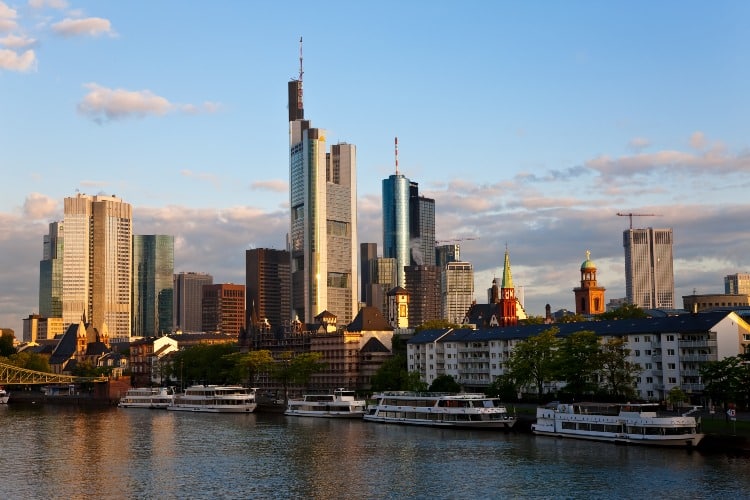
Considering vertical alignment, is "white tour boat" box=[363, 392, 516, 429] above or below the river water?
above

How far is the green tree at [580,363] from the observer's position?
517ft

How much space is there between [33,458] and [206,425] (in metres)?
50.8

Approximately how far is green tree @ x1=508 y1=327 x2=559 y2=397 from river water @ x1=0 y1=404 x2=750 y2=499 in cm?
2170

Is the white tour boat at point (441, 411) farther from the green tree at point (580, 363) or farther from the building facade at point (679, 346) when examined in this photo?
the building facade at point (679, 346)

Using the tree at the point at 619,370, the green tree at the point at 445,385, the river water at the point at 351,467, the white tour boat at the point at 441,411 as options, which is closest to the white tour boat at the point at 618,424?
the river water at the point at 351,467

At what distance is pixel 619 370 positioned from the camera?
163 metres

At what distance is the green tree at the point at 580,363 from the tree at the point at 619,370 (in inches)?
62.7

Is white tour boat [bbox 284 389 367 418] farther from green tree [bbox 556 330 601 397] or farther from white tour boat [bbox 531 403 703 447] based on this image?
white tour boat [bbox 531 403 703 447]

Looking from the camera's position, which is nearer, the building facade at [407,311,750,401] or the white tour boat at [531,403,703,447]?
the white tour boat at [531,403,703,447]

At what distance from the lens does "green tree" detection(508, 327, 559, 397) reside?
166 m

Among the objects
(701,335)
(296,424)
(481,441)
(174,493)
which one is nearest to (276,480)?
(174,493)

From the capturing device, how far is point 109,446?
13475 centimetres

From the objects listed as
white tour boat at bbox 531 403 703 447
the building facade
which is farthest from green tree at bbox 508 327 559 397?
white tour boat at bbox 531 403 703 447

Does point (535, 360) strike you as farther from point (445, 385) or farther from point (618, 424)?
point (618, 424)
